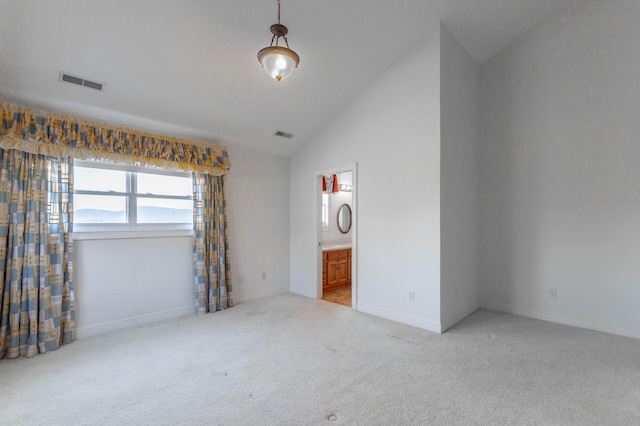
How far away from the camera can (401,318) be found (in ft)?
12.4

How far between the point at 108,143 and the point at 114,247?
4.04ft

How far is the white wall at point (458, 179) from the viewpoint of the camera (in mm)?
3520

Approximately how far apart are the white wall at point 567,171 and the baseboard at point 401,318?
1.52m

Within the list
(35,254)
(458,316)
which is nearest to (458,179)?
(458,316)

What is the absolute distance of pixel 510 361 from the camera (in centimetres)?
275

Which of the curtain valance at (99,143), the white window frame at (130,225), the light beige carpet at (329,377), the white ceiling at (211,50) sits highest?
the white ceiling at (211,50)

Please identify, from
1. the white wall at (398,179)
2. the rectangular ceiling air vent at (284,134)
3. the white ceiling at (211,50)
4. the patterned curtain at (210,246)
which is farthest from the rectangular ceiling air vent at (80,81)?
the white wall at (398,179)

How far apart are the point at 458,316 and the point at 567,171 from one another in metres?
2.31

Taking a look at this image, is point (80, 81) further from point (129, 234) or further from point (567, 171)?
point (567, 171)

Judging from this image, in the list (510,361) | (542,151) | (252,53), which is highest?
(252,53)

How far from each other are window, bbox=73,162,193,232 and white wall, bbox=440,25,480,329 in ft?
11.5

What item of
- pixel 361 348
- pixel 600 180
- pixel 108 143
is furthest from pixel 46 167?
pixel 600 180

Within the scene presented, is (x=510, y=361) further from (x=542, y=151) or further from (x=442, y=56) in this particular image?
(x=442, y=56)

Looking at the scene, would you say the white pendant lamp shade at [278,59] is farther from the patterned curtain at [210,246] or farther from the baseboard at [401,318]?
the baseboard at [401,318]
